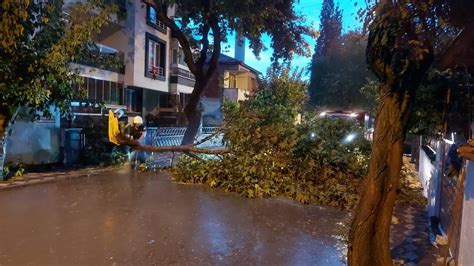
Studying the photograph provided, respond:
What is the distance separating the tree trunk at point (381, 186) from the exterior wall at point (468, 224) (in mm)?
802

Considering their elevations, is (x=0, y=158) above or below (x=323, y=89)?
below

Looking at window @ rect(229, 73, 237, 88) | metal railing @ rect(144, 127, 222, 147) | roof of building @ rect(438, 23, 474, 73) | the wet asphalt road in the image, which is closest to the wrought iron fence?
metal railing @ rect(144, 127, 222, 147)

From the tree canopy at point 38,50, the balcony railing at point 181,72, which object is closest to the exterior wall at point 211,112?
the balcony railing at point 181,72

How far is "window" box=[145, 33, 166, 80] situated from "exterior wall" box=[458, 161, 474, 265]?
17.7m

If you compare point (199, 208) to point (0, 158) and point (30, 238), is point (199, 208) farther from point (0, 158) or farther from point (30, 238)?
point (0, 158)

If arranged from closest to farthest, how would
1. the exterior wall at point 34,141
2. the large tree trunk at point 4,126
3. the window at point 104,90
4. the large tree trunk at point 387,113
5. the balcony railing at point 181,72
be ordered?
1. the large tree trunk at point 387,113
2. the large tree trunk at point 4,126
3. the exterior wall at point 34,141
4. the window at point 104,90
5. the balcony railing at point 181,72

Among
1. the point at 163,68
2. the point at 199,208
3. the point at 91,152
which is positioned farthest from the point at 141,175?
the point at 163,68

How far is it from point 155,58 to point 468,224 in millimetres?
19307

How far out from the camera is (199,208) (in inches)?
297

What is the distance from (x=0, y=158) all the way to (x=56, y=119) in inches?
128

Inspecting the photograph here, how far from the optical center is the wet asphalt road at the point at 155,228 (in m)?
4.93

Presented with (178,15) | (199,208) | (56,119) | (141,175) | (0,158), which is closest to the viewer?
(199,208)

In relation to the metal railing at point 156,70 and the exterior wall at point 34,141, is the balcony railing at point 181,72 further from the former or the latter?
the exterior wall at point 34,141

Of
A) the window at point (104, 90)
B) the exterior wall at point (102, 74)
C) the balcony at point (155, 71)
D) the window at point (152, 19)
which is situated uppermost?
the window at point (152, 19)
